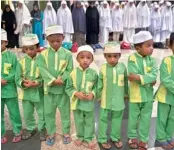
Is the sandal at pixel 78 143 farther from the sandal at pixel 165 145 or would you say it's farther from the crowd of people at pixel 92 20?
the crowd of people at pixel 92 20

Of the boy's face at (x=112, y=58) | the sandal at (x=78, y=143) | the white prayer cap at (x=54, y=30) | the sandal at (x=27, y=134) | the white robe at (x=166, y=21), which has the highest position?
the white robe at (x=166, y=21)

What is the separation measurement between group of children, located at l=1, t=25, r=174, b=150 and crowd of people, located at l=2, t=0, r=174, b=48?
19.1ft

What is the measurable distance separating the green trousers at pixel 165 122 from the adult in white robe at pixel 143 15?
21.5 ft

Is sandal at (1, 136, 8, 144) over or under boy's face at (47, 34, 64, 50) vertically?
under

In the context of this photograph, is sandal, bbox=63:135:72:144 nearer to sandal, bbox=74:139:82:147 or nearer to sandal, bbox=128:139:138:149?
sandal, bbox=74:139:82:147

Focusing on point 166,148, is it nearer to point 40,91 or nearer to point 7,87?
point 40,91

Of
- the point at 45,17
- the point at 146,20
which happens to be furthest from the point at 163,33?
the point at 45,17

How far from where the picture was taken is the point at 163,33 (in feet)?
29.7

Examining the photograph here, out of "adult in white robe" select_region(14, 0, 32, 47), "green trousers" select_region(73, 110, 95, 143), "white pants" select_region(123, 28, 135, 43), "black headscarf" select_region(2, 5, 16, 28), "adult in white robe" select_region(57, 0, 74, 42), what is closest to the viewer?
"green trousers" select_region(73, 110, 95, 143)

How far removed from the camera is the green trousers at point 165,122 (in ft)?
8.82

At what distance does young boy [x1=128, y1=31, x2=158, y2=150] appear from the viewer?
2.52 meters

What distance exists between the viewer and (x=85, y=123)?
2777mm

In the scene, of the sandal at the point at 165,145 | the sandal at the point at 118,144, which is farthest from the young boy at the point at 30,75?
the sandal at the point at 165,145

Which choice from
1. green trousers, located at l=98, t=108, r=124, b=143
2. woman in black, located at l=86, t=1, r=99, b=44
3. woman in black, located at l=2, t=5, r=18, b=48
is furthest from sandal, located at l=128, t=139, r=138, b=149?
woman in black, located at l=2, t=5, r=18, b=48
